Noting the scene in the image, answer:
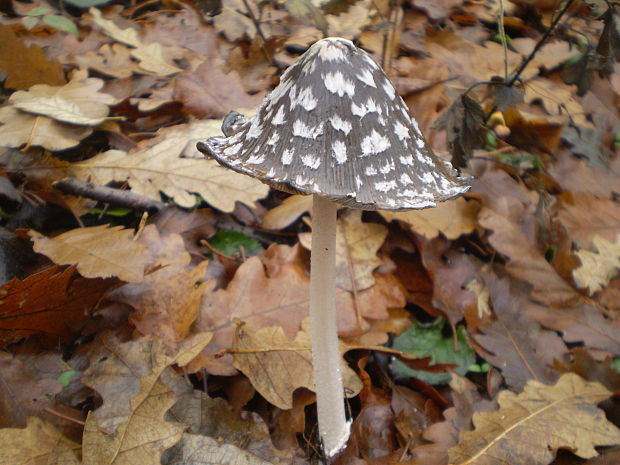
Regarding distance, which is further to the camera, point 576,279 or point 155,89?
point 155,89

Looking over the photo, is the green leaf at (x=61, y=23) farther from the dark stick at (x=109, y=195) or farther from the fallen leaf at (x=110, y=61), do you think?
the dark stick at (x=109, y=195)

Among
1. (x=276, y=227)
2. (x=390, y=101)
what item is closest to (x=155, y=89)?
(x=276, y=227)

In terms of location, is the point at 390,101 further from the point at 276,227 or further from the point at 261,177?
the point at 276,227

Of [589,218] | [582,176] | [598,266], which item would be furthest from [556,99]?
[598,266]

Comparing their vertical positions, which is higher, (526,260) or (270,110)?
(270,110)

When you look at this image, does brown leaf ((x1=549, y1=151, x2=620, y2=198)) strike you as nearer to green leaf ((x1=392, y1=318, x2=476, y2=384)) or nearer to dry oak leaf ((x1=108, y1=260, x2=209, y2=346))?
green leaf ((x1=392, y1=318, x2=476, y2=384))

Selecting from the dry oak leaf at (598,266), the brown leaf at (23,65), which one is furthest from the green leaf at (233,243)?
the dry oak leaf at (598,266)

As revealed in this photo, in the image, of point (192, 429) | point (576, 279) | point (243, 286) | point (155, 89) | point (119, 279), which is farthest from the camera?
point (155, 89)

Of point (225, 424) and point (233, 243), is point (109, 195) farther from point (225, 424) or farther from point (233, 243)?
point (225, 424)
